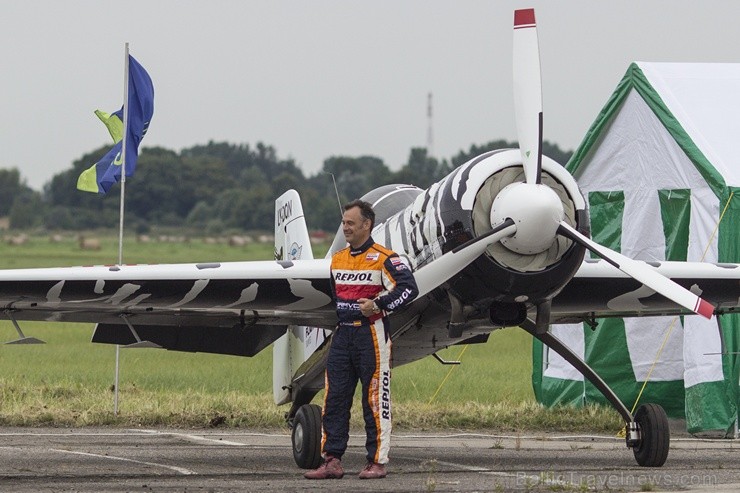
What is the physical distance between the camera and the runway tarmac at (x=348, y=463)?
924 centimetres

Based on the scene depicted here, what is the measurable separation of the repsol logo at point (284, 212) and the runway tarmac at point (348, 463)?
7.66 ft

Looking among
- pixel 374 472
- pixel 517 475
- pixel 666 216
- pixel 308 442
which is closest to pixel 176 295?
pixel 308 442

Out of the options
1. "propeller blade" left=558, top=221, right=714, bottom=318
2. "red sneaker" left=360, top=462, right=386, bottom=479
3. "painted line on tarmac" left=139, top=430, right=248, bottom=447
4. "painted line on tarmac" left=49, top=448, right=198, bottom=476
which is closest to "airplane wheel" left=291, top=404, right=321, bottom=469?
"painted line on tarmac" left=49, top=448, right=198, bottom=476

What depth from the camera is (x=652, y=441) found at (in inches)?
442

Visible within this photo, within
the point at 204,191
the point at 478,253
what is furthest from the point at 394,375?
the point at 204,191

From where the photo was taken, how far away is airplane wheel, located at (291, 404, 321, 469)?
10.6m

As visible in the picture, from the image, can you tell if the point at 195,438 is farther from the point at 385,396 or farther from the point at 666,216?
the point at 666,216

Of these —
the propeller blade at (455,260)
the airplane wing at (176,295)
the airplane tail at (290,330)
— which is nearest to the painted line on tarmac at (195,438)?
the airplane tail at (290,330)

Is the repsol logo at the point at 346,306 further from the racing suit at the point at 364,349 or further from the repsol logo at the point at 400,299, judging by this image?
the repsol logo at the point at 400,299

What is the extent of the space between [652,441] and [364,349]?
9.79 ft

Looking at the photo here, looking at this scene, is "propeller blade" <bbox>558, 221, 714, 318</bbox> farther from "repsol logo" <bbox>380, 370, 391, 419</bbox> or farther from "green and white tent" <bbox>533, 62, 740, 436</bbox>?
"green and white tent" <bbox>533, 62, 740, 436</bbox>

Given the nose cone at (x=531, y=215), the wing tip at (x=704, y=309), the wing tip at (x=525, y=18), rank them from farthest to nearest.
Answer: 1. the wing tip at (x=525, y=18)
2. the nose cone at (x=531, y=215)
3. the wing tip at (x=704, y=309)

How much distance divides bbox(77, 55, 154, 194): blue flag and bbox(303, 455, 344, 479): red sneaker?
7568 mm

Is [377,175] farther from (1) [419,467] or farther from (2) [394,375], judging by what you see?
(1) [419,467]
